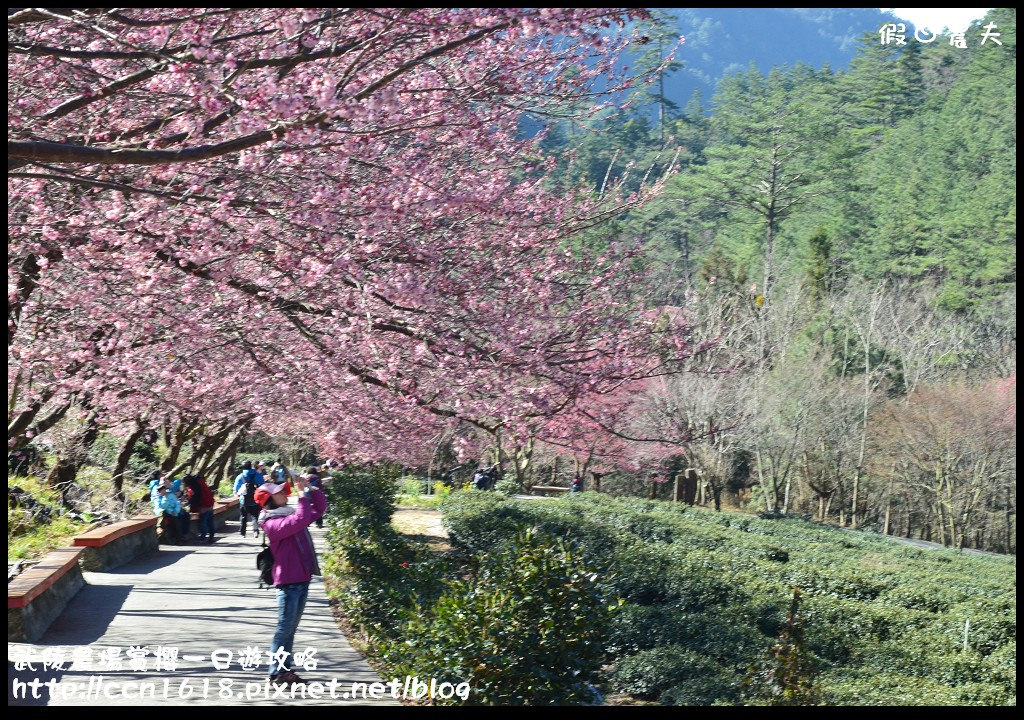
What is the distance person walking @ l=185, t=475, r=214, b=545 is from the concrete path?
4.28 m

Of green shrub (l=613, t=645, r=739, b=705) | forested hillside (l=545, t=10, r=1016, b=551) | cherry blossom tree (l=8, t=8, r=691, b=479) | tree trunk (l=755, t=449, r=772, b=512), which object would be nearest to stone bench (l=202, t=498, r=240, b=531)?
forested hillside (l=545, t=10, r=1016, b=551)

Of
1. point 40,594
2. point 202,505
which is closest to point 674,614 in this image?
point 40,594

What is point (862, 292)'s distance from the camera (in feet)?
146

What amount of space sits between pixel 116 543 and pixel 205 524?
15.7 ft

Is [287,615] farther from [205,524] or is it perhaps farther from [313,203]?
[205,524]

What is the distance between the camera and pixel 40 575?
8547 mm

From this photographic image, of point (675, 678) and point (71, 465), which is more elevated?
point (71, 465)

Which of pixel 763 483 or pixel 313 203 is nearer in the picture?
pixel 313 203

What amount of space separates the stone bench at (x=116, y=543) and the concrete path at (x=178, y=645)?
0.23 metres

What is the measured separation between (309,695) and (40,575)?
3.31 m

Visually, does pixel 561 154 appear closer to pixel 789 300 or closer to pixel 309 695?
pixel 309 695

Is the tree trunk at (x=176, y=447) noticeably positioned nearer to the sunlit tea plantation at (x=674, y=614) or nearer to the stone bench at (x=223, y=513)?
the stone bench at (x=223, y=513)

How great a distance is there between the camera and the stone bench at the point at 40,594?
7586 mm

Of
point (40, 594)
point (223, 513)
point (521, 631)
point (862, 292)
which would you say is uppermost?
point (862, 292)
